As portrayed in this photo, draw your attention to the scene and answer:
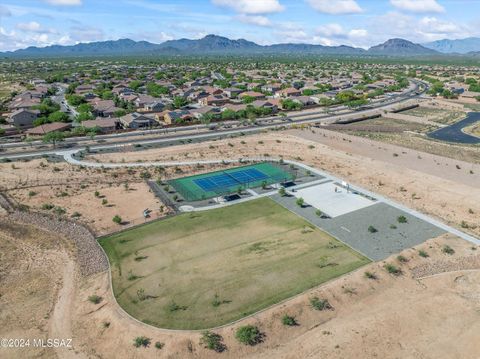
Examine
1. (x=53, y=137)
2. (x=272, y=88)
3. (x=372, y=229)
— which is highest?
(x=272, y=88)

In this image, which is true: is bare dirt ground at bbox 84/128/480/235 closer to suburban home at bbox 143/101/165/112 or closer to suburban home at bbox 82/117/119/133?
suburban home at bbox 82/117/119/133

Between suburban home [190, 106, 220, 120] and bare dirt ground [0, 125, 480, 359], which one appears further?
suburban home [190, 106, 220, 120]

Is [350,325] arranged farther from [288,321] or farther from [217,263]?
[217,263]

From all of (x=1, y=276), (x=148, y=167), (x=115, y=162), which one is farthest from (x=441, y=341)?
(x=115, y=162)

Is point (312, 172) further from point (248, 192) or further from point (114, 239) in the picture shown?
point (114, 239)

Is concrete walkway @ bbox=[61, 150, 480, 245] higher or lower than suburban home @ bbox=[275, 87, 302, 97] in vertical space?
lower

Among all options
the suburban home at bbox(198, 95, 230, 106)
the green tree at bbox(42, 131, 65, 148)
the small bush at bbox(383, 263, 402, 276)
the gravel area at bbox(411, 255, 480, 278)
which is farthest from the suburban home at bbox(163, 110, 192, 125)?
the gravel area at bbox(411, 255, 480, 278)

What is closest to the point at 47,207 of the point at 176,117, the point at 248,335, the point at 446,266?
the point at 248,335
